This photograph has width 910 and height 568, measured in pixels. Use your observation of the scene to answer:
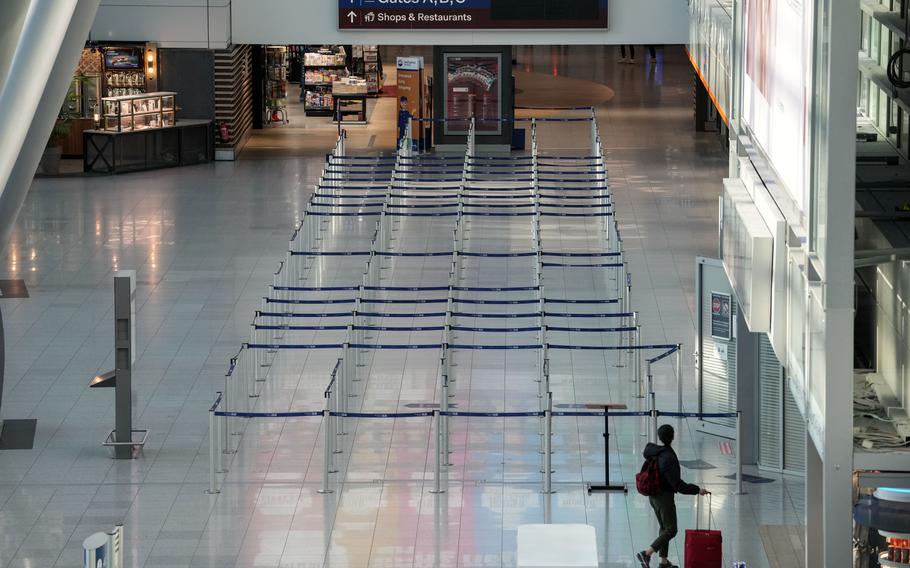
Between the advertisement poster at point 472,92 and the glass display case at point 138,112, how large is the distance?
259 inches

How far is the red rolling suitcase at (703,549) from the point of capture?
11.4 metres

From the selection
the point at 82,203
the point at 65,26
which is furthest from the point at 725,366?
the point at 82,203

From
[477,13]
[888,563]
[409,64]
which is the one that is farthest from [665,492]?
[409,64]

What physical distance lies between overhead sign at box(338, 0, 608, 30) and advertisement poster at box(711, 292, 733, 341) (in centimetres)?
1900

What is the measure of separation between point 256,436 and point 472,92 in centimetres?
2157

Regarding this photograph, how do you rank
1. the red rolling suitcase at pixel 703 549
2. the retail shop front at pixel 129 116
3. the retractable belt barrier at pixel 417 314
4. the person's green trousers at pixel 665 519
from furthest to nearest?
the retail shop front at pixel 129 116 → the retractable belt barrier at pixel 417 314 → the person's green trousers at pixel 665 519 → the red rolling suitcase at pixel 703 549

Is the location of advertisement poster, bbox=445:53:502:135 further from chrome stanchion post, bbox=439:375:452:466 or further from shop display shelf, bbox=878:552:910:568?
shop display shelf, bbox=878:552:910:568

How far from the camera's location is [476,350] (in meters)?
19.0

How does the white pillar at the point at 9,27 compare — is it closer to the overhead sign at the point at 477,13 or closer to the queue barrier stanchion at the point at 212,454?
the queue barrier stanchion at the point at 212,454

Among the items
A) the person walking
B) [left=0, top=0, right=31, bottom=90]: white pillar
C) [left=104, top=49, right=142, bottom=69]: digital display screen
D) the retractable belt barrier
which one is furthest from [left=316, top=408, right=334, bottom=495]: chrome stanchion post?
[left=104, top=49, right=142, bottom=69]: digital display screen

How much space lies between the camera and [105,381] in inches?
588

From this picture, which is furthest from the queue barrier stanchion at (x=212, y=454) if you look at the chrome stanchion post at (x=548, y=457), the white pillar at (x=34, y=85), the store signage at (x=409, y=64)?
the store signage at (x=409, y=64)

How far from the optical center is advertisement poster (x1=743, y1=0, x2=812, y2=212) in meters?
10.4

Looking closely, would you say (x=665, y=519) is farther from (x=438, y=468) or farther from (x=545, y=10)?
(x=545, y=10)
